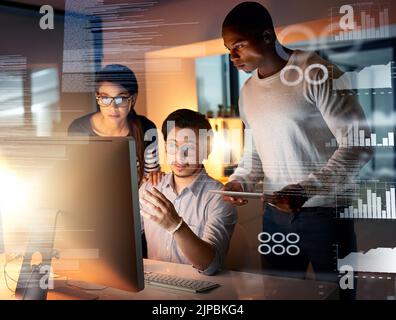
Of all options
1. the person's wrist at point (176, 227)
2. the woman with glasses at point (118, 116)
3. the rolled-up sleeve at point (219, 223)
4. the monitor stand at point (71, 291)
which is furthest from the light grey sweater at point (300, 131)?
the monitor stand at point (71, 291)

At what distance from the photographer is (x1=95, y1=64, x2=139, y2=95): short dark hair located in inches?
82.0

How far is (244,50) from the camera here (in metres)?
1.99

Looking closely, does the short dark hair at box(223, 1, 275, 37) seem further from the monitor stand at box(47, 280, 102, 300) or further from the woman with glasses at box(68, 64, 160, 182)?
the monitor stand at box(47, 280, 102, 300)

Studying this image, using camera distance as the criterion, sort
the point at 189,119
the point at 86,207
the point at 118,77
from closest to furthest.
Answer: the point at 86,207, the point at 189,119, the point at 118,77

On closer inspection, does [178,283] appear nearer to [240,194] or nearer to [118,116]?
[240,194]

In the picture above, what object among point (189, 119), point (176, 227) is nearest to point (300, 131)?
point (189, 119)

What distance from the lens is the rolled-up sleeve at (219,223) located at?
183cm

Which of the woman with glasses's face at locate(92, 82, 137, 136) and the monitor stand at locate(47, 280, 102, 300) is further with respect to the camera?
the woman with glasses's face at locate(92, 82, 137, 136)

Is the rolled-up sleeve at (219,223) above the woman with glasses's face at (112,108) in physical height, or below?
below

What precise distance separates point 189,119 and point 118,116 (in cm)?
36

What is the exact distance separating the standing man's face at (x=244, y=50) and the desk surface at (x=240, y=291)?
2.78 ft
